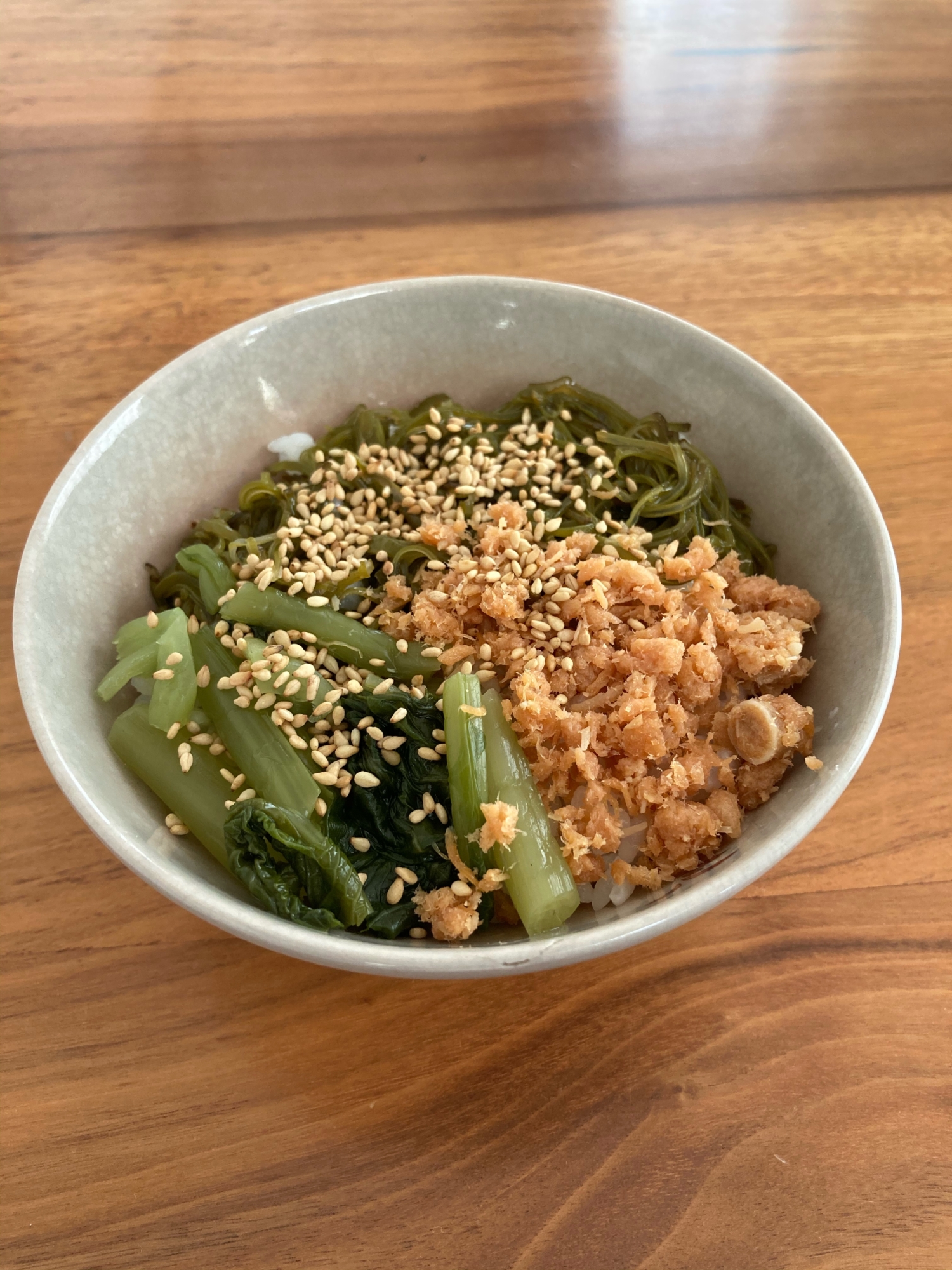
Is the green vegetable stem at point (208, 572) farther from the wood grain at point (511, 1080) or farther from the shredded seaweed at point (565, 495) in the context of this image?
the wood grain at point (511, 1080)

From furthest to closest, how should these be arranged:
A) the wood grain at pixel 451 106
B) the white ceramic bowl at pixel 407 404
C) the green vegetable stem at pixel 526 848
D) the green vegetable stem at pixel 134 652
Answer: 1. the wood grain at pixel 451 106
2. the green vegetable stem at pixel 134 652
3. the green vegetable stem at pixel 526 848
4. the white ceramic bowl at pixel 407 404

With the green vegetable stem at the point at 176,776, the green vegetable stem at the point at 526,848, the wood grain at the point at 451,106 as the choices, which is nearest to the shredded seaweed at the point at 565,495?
the green vegetable stem at the point at 176,776

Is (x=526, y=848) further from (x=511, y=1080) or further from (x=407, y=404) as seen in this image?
(x=407, y=404)

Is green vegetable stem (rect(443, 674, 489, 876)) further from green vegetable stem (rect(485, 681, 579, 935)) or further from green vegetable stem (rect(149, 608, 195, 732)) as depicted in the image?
green vegetable stem (rect(149, 608, 195, 732))

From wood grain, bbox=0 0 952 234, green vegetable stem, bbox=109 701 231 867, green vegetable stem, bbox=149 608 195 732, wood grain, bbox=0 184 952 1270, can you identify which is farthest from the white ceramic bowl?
wood grain, bbox=0 0 952 234

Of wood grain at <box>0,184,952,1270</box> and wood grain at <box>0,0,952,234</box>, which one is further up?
wood grain at <box>0,0,952,234</box>

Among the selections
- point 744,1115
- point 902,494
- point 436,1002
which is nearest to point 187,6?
point 902,494

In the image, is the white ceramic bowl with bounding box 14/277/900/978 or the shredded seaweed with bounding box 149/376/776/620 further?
the shredded seaweed with bounding box 149/376/776/620
